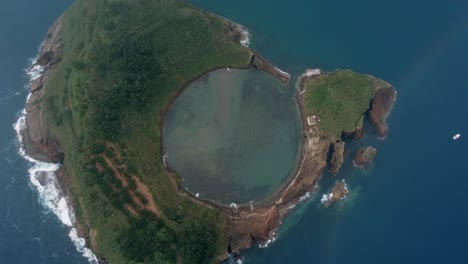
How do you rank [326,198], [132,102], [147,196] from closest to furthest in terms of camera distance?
[147,196], [326,198], [132,102]

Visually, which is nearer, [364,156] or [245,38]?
[364,156]

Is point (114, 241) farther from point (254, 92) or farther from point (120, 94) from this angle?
point (254, 92)

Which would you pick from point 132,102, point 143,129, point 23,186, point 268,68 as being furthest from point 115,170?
point 268,68

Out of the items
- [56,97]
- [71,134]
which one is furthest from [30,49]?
[71,134]


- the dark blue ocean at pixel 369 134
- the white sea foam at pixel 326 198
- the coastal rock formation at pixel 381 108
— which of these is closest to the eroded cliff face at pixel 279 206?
the dark blue ocean at pixel 369 134

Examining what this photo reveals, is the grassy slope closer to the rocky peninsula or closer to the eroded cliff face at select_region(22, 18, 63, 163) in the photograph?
the rocky peninsula

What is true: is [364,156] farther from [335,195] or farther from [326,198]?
[326,198]

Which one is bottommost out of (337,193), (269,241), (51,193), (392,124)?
(269,241)
